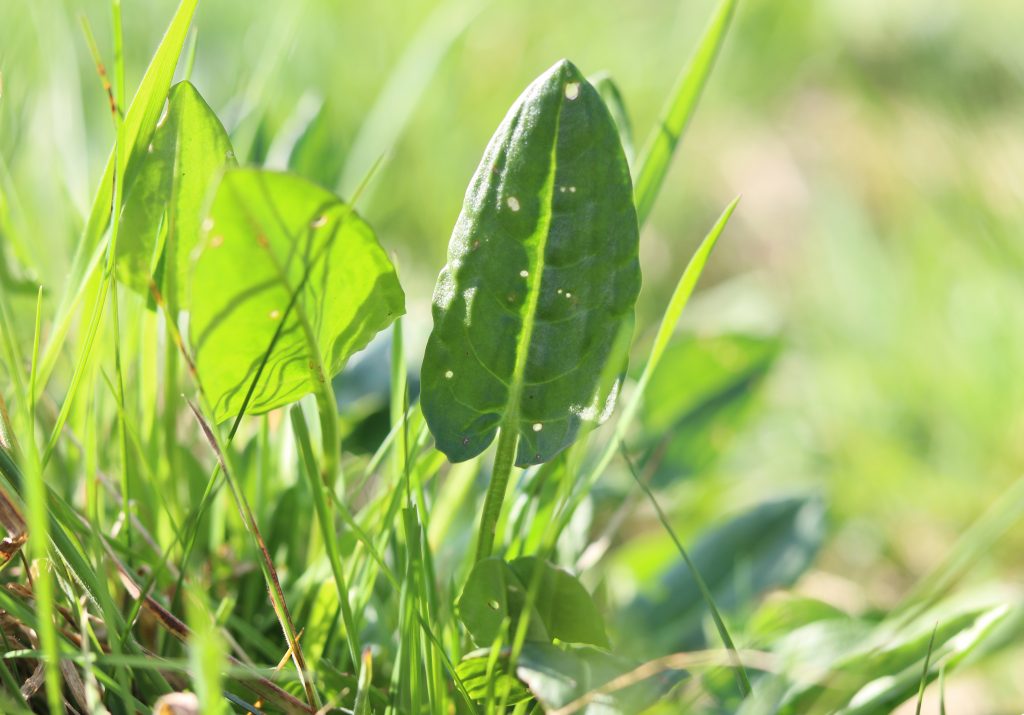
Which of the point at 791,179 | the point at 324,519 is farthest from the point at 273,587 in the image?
the point at 791,179

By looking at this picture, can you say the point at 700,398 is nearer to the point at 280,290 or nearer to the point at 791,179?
the point at 280,290

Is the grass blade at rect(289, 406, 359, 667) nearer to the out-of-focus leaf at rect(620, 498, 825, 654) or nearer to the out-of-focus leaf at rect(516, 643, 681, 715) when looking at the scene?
the out-of-focus leaf at rect(516, 643, 681, 715)

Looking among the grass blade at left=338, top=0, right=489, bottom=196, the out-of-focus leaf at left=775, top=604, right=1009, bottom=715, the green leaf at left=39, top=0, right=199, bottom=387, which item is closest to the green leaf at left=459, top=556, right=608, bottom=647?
the out-of-focus leaf at left=775, top=604, right=1009, bottom=715

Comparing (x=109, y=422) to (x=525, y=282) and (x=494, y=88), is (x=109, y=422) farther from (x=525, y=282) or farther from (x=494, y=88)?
(x=494, y=88)

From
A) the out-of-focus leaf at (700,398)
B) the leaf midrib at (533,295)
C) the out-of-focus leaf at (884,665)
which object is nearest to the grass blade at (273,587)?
the leaf midrib at (533,295)

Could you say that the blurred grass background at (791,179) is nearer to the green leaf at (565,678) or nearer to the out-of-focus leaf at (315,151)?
the out-of-focus leaf at (315,151)
